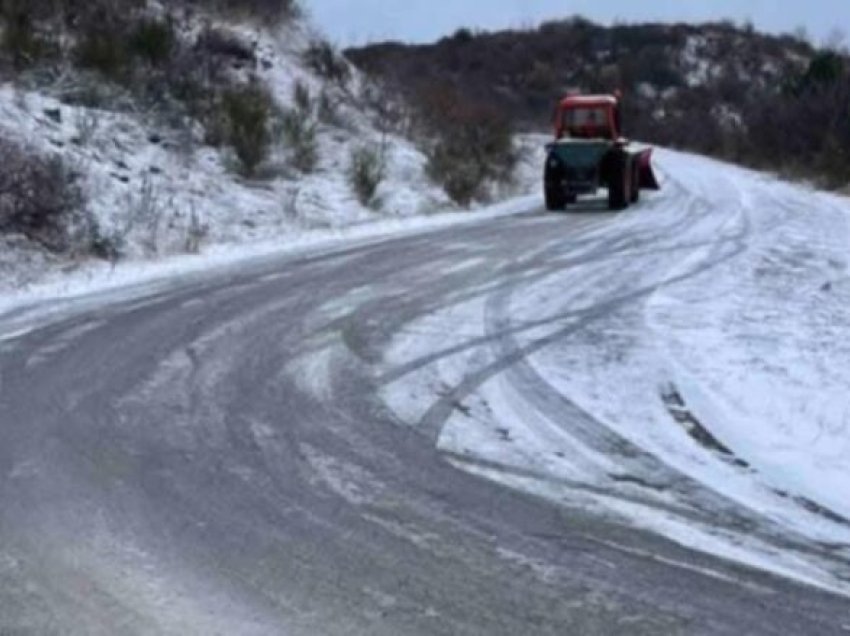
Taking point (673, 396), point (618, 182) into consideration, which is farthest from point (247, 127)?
point (673, 396)

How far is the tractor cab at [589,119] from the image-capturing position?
29.4m

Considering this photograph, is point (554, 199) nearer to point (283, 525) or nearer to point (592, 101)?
point (592, 101)

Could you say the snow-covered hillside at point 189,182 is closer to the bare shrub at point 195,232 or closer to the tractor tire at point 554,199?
the bare shrub at point 195,232

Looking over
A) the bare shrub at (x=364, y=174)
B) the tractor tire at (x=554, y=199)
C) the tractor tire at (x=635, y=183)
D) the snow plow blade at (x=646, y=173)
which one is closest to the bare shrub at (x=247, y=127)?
the bare shrub at (x=364, y=174)

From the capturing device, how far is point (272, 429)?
30.1 ft

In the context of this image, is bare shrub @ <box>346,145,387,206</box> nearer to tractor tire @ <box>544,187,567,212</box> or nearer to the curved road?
tractor tire @ <box>544,187,567,212</box>

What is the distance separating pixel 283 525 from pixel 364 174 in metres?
18.9

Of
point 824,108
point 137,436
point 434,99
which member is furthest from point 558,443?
point 824,108

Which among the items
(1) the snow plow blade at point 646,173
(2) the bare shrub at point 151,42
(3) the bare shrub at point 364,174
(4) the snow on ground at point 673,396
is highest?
(2) the bare shrub at point 151,42

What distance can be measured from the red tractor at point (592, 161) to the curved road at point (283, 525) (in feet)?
53.7

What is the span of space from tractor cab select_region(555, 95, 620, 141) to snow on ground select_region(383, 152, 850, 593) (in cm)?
1184

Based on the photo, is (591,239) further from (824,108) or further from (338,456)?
(824,108)

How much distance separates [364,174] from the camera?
84.5ft

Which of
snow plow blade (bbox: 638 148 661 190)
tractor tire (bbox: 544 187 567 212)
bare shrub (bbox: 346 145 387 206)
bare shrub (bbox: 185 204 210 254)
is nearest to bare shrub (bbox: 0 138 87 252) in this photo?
bare shrub (bbox: 185 204 210 254)
